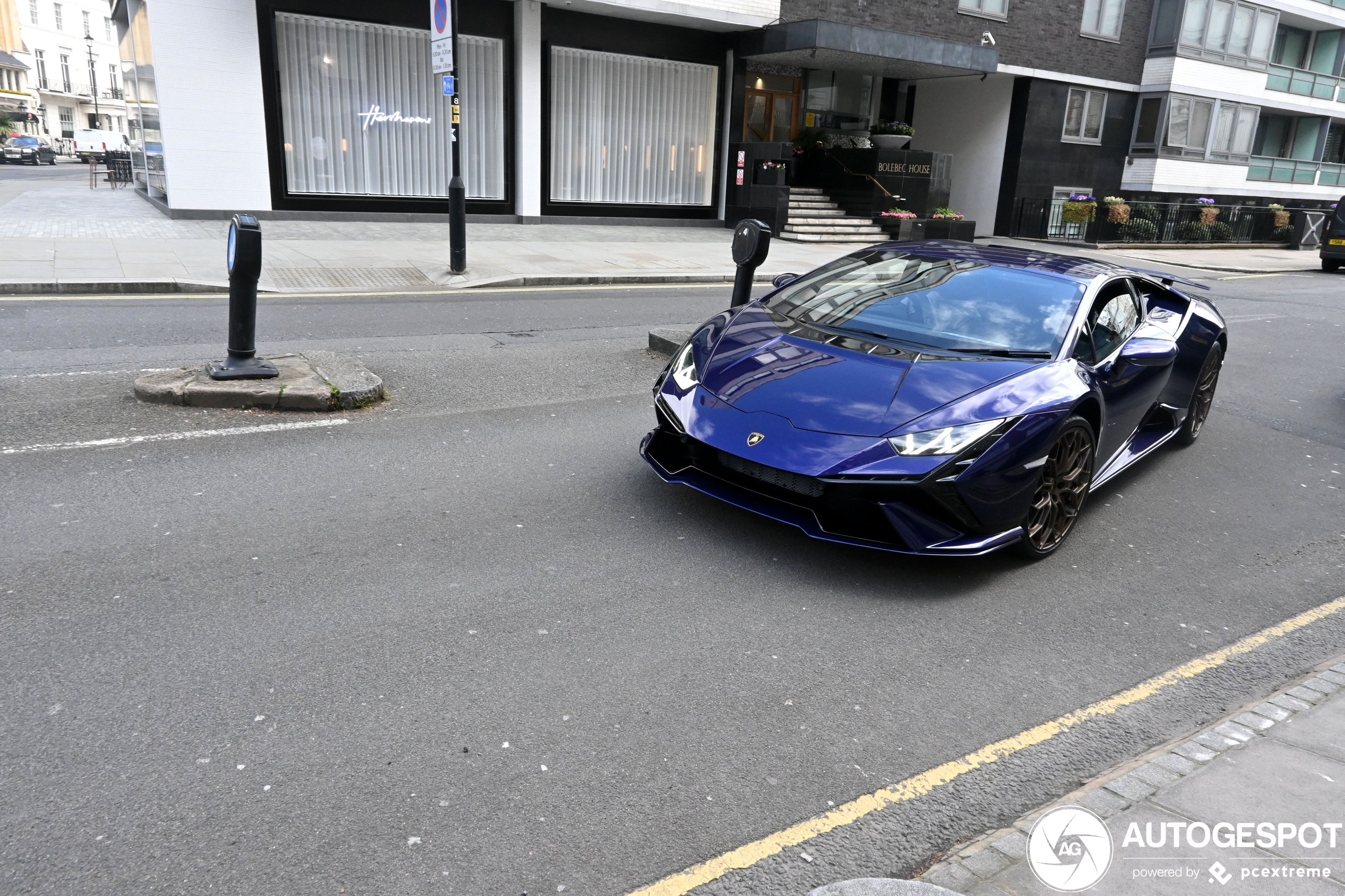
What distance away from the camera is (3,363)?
7469 mm

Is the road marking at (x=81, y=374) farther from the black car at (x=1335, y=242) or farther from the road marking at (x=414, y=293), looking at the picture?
the black car at (x=1335, y=242)

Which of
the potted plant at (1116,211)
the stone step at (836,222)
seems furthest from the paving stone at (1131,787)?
the potted plant at (1116,211)

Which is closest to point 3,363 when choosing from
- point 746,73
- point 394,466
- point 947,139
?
point 394,466

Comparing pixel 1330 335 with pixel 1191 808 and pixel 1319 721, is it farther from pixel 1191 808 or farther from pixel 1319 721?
pixel 1191 808

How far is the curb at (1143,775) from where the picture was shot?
2.62 metres

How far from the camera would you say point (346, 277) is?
42.2ft

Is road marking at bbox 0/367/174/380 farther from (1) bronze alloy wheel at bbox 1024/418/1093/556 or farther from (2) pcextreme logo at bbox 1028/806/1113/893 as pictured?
(2) pcextreme logo at bbox 1028/806/1113/893

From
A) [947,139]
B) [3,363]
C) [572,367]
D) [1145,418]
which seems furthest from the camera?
[947,139]

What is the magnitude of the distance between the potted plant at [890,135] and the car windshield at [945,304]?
58.3 ft

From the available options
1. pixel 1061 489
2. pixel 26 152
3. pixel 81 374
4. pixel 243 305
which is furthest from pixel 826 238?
pixel 26 152

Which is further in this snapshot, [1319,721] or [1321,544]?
[1321,544]

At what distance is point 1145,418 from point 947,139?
2549 centimetres

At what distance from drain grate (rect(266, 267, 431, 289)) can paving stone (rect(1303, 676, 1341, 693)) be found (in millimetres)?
11040

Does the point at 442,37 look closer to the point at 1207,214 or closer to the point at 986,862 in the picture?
the point at 986,862
